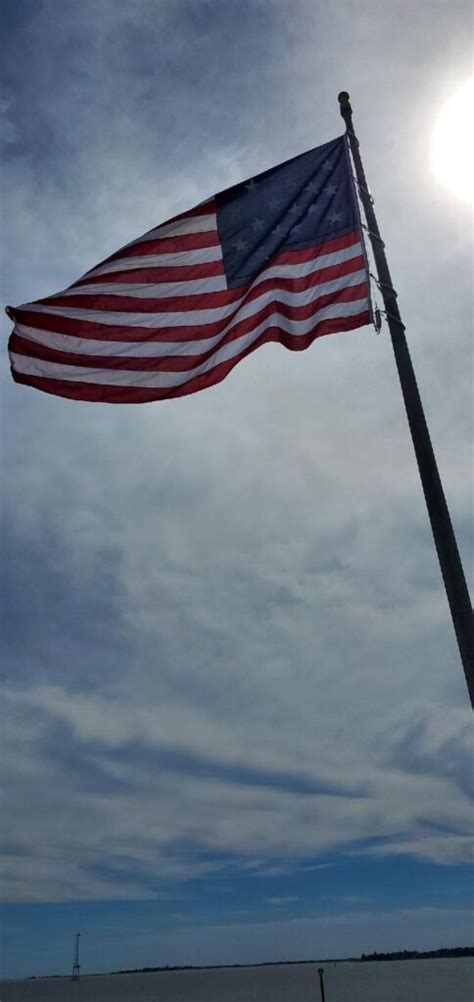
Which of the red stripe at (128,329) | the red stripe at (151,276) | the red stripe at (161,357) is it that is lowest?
the red stripe at (161,357)

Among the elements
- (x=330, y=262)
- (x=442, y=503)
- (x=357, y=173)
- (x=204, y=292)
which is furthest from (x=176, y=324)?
(x=442, y=503)

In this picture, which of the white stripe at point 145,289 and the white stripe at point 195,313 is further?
the white stripe at point 145,289

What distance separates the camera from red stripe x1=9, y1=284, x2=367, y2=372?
1292cm

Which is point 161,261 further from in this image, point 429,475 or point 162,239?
point 429,475

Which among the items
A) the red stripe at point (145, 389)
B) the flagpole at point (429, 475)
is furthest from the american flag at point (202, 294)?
the flagpole at point (429, 475)

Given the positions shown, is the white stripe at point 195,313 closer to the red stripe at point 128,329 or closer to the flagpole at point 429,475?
the red stripe at point 128,329

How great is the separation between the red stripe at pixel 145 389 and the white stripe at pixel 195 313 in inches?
22.7

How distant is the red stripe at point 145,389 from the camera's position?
42.6 ft

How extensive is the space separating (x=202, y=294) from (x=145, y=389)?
195cm

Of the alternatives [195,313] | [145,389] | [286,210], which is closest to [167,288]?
[195,313]

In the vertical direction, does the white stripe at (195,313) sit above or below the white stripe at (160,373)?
above

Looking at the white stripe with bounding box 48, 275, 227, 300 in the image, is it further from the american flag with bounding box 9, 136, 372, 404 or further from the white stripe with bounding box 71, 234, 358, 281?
the white stripe with bounding box 71, 234, 358, 281

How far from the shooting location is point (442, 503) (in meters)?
9.50

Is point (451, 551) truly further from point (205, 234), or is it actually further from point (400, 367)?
point (205, 234)
